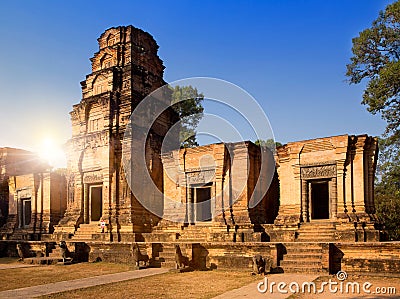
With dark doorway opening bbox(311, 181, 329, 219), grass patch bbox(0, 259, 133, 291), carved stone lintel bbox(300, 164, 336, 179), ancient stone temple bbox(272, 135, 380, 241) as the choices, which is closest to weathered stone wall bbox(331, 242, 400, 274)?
ancient stone temple bbox(272, 135, 380, 241)

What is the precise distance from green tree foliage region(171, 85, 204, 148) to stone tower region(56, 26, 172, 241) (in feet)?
24.3

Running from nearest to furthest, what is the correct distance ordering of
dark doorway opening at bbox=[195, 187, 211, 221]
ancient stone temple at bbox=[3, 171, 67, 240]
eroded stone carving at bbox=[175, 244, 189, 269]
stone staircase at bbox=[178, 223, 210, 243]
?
eroded stone carving at bbox=[175, 244, 189, 269]
stone staircase at bbox=[178, 223, 210, 243]
dark doorway opening at bbox=[195, 187, 211, 221]
ancient stone temple at bbox=[3, 171, 67, 240]

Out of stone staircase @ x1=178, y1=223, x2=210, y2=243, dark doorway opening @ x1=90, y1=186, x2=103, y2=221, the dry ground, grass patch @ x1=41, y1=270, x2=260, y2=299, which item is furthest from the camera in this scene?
dark doorway opening @ x1=90, y1=186, x2=103, y2=221

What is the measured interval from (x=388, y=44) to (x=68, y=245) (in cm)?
1751

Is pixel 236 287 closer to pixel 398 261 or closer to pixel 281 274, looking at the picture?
pixel 281 274

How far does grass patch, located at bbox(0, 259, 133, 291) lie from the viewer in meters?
11.7

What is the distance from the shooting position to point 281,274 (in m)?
12.1

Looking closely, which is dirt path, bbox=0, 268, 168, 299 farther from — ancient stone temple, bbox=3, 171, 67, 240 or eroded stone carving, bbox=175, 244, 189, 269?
ancient stone temple, bbox=3, 171, 67, 240

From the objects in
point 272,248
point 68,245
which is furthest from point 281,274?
point 68,245

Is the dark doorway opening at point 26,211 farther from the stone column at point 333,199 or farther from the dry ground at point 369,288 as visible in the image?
the dry ground at point 369,288
